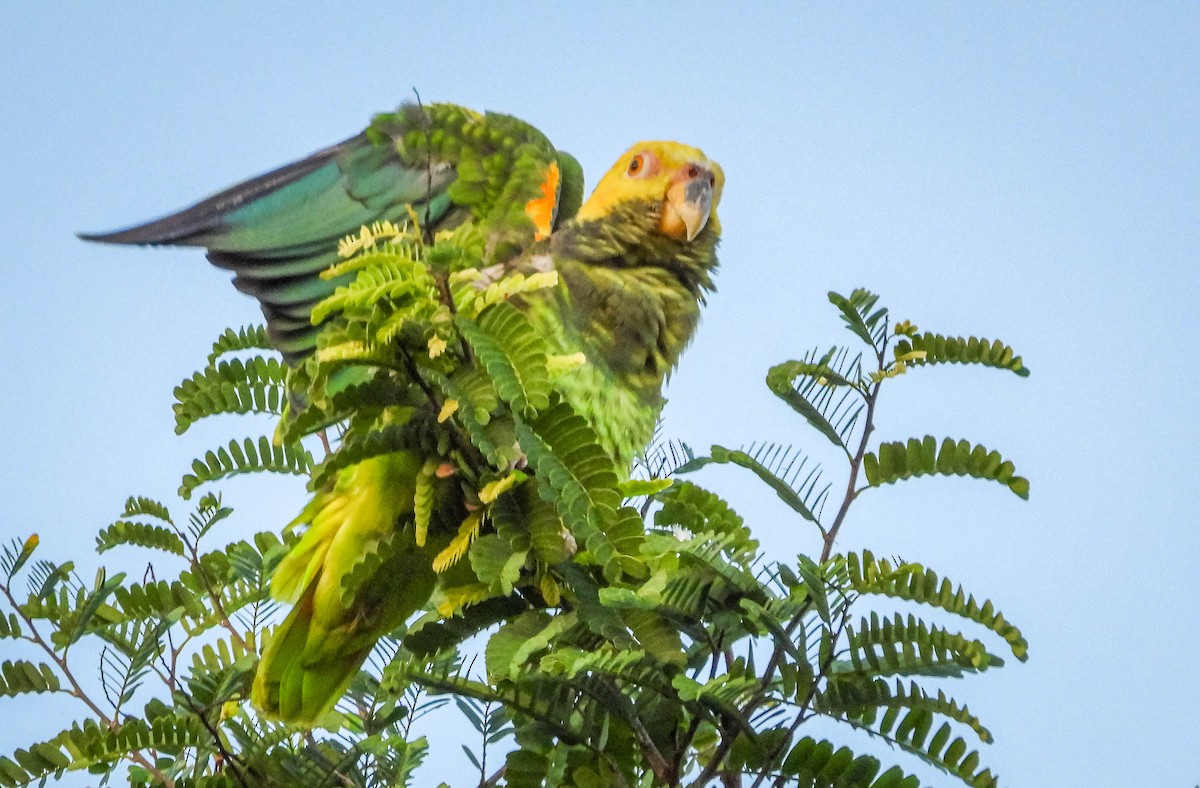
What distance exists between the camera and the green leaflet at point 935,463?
0.94m

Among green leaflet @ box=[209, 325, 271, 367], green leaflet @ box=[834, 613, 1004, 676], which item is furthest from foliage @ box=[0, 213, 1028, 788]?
green leaflet @ box=[209, 325, 271, 367]

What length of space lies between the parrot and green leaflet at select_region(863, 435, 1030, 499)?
437 millimetres

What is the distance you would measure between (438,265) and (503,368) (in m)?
0.11

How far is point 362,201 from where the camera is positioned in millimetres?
1626

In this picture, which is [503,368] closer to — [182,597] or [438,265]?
[438,265]

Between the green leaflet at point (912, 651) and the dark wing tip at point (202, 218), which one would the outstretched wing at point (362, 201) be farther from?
the green leaflet at point (912, 651)

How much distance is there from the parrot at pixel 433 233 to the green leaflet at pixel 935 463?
1.43 feet

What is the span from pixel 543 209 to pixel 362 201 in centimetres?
28

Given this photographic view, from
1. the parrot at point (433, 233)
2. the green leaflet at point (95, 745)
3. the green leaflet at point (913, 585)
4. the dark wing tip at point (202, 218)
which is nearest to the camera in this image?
the green leaflet at point (913, 585)

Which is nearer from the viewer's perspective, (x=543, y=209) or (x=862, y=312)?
(x=862, y=312)

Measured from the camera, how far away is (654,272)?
1.71 metres

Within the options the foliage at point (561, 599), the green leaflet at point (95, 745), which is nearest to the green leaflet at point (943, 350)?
the foliage at point (561, 599)

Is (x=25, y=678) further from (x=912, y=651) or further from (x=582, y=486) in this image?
(x=912, y=651)

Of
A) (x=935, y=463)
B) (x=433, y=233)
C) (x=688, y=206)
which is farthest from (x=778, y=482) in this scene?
(x=688, y=206)
